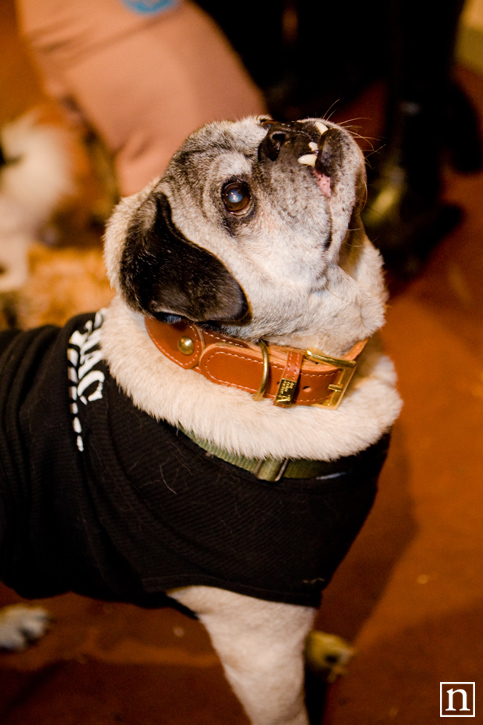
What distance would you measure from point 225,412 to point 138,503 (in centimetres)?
32

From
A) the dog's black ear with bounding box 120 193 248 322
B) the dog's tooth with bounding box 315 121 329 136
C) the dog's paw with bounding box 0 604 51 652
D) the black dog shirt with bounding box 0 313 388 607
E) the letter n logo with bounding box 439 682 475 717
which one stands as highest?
the dog's tooth with bounding box 315 121 329 136

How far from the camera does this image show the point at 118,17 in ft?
7.30

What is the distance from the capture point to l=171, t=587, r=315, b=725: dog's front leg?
51.7 inches

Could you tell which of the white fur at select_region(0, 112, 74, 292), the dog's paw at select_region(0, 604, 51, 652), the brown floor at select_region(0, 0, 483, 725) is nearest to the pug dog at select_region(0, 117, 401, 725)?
the brown floor at select_region(0, 0, 483, 725)

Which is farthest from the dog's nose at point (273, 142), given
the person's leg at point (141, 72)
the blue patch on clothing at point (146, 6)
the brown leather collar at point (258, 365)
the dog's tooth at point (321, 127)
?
the blue patch on clothing at point (146, 6)

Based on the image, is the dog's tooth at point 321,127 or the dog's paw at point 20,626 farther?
the dog's paw at point 20,626

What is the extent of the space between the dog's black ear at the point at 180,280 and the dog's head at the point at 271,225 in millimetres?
10

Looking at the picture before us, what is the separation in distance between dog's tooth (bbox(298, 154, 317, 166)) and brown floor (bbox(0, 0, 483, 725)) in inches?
63.3

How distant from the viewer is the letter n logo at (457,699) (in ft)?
5.74

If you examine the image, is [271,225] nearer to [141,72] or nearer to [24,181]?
[141,72]

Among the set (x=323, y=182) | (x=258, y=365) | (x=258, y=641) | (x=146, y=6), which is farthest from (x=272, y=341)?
(x=146, y=6)

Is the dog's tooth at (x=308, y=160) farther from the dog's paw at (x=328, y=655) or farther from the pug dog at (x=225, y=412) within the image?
the dog's paw at (x=328, y=655)

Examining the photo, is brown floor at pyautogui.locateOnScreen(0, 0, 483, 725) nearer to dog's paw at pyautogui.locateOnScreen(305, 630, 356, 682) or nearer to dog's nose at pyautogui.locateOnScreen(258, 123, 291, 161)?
dog's paw at pyautogui.locateOnScreen(305, 630, 356, 682)

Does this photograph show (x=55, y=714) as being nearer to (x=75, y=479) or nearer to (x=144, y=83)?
(x=75, y=479)
